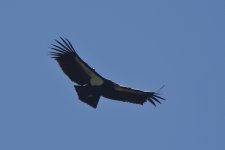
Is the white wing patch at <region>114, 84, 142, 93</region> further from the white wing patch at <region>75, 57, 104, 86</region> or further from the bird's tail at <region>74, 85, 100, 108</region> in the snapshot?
the bird's tail at <region>74, 85, 100, 108</region>

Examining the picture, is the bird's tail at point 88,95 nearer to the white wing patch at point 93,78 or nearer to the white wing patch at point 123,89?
the white wing patch at point 93,78

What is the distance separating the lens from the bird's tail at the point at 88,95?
73.7ft

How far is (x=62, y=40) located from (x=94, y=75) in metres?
1.44

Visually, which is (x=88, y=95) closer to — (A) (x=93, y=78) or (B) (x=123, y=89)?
(A) (x=93, y=78)

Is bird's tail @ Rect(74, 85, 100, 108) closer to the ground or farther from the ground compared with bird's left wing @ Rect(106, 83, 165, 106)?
closer to the ground

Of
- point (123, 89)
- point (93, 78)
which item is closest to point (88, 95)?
point (93, 78)

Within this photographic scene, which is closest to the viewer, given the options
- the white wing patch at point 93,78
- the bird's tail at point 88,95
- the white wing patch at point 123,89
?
the bird's tail at point 88,95

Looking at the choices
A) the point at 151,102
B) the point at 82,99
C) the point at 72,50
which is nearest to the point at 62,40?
the point at 72,50

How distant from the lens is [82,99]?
22.4 meters

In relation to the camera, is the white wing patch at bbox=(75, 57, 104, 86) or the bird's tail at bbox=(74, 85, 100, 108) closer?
the bird's tail at bbox=(74, 85, 100, 108)

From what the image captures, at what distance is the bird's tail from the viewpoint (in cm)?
2246

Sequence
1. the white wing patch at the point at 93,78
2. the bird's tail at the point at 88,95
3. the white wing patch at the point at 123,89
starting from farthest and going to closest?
the white wing patch at the point at 123,89 < the white wing patch at the point at 93,78 < the bird's tail at the point at 88,95

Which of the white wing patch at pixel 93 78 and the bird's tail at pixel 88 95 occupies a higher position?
the white wing patch at pixel 93 78

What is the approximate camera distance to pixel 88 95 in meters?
22.6
